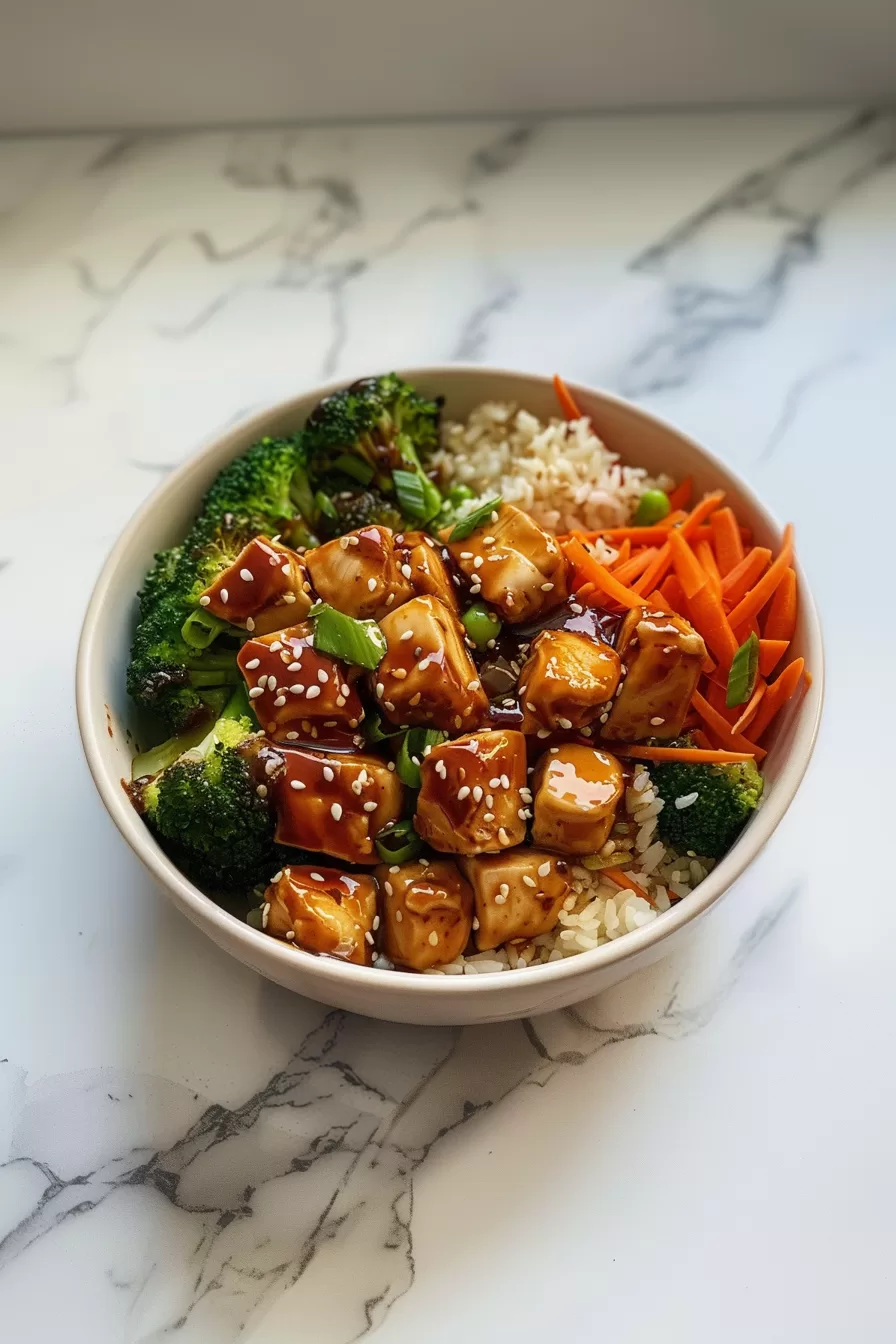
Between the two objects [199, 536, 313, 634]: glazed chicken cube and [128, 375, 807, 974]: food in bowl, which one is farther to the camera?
[199, 536, 313, 634]: glazed chicken cube

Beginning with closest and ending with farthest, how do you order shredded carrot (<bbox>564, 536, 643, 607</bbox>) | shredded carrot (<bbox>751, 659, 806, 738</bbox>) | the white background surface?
shredded carrot (<bbox>751, 659, 806, 738</bbox>) → shredded carrot (<bbox>564, 536, 643, 607</bbox>) → the white background surface

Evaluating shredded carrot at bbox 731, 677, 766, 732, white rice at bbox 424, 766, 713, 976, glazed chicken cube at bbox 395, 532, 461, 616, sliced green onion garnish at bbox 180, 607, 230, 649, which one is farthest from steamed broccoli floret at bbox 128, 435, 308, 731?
shredded carrot at bbox 731, 677, 766, 732

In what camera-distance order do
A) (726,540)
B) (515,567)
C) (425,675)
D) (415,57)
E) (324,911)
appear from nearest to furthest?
(324,911), (425,675), (515,567), (726,540), (415,57)

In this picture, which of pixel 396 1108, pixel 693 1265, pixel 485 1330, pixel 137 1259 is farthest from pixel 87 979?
pixel 693 1265

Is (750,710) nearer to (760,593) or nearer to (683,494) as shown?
(760,593)

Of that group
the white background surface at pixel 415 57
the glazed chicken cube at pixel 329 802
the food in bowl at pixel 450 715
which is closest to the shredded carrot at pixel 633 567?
the food in bowl at pixel 450 715

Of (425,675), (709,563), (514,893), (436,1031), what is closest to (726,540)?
(709,563)

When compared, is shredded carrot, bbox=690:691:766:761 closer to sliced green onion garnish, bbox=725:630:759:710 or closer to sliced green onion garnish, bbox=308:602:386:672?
sliced green onion garnish, bbox=725:630:759:710
